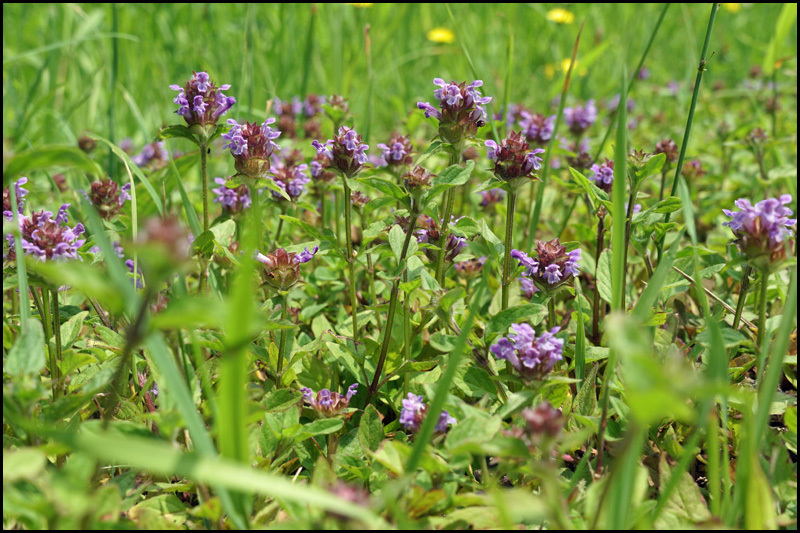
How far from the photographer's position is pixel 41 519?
1098 mm

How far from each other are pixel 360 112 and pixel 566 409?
3313 millimetres

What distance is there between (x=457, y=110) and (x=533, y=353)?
0.74 metres

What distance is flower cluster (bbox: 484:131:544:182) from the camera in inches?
68.5

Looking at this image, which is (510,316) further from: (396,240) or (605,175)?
(605,175)

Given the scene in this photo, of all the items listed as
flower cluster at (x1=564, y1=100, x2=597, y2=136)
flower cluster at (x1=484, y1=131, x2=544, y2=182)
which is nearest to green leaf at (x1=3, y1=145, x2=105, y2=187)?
flower cluster at (x1=484, y1=131, x2=544, y2=182)

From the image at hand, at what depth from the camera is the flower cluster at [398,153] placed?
231 cm

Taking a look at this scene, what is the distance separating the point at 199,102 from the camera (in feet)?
6.23

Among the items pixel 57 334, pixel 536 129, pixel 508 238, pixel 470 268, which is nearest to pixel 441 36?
pixel 536 129

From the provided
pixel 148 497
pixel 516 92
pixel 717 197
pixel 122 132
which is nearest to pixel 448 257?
pixel 148 497

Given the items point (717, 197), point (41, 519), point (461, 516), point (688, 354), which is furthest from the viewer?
point (717, 197)

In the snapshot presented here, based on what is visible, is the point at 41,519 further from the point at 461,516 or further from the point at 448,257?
the point at 448,257

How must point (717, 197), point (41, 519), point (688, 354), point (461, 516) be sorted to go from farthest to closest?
point (717, 197), point (688, 354), point (461, 516), point (41, 519)

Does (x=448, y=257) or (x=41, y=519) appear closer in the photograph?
(x=41, y=519)

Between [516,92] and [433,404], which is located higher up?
[516,92]
